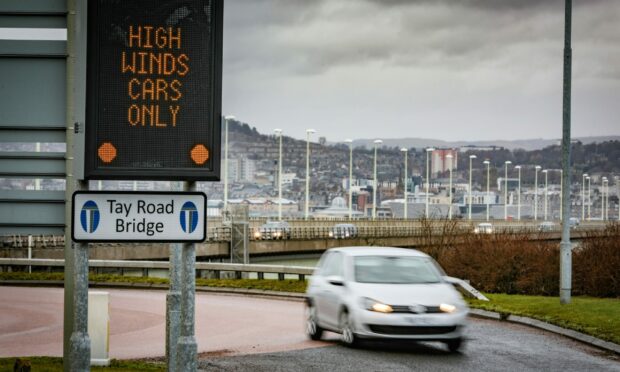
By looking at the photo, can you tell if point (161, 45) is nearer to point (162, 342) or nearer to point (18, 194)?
point (18, 194)

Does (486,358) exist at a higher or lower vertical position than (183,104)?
lower

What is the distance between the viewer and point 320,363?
16.2 metres

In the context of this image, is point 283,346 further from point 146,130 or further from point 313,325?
A: point 146,130

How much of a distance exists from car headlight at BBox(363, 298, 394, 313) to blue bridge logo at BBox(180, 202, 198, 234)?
338 inches

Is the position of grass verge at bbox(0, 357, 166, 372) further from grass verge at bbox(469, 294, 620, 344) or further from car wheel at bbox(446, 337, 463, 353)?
grass verge at bbox(469, 294, 620, 344)

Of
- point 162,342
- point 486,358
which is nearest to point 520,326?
point 486,358

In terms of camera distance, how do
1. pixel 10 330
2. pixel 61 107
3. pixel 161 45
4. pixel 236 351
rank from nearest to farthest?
pixel 161 45, pixel 61 107, pixel 236 351, pixel 10 330

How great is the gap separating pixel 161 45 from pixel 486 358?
9686 millimetres

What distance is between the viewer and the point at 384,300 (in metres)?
17.5

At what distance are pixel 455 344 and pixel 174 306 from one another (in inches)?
259

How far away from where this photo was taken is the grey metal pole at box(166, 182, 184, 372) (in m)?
11.5

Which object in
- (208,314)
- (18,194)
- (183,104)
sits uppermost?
(183,104)

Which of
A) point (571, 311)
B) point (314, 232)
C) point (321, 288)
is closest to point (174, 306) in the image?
point (321, 288)

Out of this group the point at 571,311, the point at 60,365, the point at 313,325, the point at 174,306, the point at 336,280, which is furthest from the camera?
the point at 571,311
